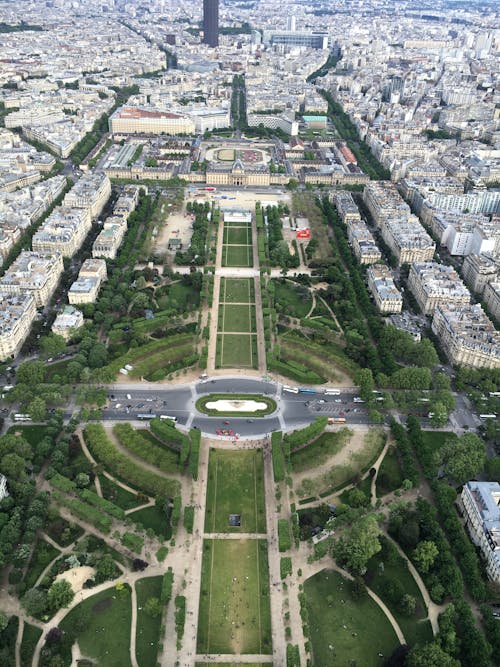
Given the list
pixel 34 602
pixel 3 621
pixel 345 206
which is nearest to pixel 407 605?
pixel 34 602

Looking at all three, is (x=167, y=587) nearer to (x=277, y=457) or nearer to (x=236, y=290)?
(x=277, y=457)

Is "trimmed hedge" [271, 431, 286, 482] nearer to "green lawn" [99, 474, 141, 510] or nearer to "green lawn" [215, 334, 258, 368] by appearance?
"green lawn" [99, 474, 141, 510]

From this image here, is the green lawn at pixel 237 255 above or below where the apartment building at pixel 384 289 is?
below

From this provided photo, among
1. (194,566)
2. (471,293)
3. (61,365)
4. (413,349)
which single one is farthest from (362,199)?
(194,566)

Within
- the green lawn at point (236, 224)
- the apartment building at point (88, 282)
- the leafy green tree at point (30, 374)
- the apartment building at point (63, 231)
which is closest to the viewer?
the leafy green tree at point (30, 374)

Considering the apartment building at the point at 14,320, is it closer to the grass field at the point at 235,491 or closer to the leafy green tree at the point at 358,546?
the grass field at the point at 235,491

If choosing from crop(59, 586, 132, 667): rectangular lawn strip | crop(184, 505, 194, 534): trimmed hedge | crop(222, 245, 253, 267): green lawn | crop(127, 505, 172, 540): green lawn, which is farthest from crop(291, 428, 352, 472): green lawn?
Result: crop(222, 245, 253, 267): green lawn

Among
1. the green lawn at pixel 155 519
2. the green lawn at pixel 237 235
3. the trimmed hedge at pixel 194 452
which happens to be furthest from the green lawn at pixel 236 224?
the green lawn at pixel 155 519
